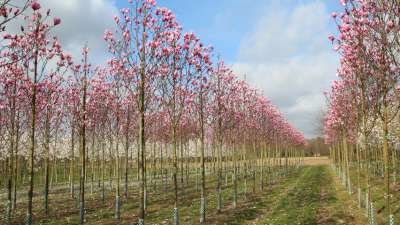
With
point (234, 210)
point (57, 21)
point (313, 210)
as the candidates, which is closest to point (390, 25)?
point (57, 21)

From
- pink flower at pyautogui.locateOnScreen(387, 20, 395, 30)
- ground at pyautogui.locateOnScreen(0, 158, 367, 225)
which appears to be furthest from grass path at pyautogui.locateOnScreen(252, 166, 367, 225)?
pink flower at pyautogui.locateOnScreen(387, 20, 395, 30)

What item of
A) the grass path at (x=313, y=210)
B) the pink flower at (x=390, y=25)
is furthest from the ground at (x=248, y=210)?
the pink flower at (x=390, y=25)

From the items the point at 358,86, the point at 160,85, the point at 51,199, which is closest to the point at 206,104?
the point at 160,85

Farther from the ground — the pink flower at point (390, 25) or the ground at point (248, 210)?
the pink flower at point (390, 25)

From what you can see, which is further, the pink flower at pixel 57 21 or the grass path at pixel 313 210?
the grass path at pixel 313 210

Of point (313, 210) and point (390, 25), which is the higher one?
point (390, 25)

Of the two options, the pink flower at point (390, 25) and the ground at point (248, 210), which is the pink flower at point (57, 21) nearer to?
the pink flower at point (390, 25)

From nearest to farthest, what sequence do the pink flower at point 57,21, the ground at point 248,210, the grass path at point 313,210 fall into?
the pink flower at point 57,21 → the grass path at point 313,210 → the ground at point 248,210

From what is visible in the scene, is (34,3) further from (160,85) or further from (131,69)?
(160,85)

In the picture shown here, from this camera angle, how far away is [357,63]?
15516mm

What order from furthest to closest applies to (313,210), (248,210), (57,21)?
(248,210) < (313,210) < (57,21)

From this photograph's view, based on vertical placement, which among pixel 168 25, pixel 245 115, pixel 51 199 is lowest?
pixel 51 199

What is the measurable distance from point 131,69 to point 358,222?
42.5ft

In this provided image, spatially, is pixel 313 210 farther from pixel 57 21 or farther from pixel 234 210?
pixel 57 21
